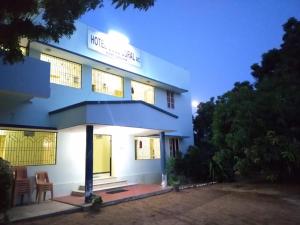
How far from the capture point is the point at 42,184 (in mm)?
9570

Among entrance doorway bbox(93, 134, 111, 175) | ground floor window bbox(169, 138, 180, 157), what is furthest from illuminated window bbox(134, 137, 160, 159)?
entrance doorway bbox(93, 134, 111, 175)

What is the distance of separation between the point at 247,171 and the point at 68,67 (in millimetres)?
10157

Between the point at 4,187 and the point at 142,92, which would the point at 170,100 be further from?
the point at 4,187

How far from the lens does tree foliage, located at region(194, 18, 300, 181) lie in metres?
11.8

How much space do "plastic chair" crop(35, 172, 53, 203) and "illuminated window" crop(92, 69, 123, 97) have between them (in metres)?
Result: 4.86

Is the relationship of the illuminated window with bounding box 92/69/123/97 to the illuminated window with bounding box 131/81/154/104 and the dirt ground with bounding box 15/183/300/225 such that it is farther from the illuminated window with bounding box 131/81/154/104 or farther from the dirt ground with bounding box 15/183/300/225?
the dirt ground with bounding box 15/183/300/225

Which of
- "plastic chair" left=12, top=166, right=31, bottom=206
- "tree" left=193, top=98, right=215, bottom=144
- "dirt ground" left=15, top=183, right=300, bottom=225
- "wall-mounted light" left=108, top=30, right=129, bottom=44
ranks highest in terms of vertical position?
"wall-mounted light" left=108, top=30, right=129, bottom=44

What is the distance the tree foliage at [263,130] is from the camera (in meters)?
11.8

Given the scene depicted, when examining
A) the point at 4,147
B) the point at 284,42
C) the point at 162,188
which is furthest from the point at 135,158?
the point at 284,42

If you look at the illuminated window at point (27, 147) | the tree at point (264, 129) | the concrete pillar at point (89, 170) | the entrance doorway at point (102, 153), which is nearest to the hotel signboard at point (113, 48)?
the entrance doorway at point (102, 153)

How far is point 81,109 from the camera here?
9.35 meters

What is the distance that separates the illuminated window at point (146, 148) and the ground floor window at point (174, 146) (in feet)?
4.06

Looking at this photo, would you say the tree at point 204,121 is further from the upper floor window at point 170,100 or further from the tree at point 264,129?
the tree at point 264,129

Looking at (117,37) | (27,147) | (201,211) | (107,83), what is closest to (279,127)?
(201,211)
